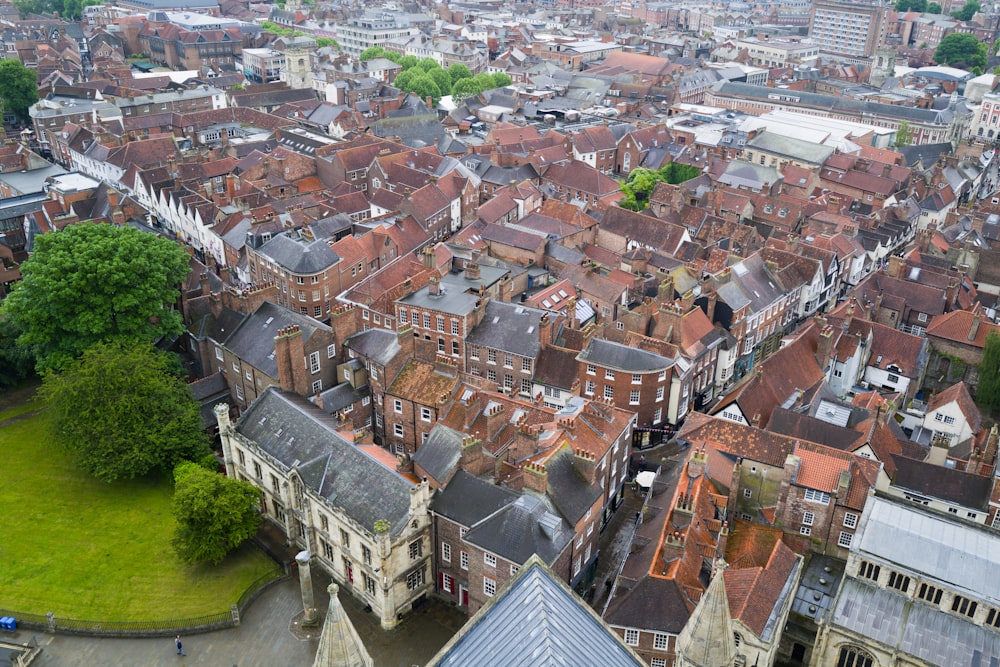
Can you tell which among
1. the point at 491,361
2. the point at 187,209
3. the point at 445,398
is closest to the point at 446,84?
the point at 187,209

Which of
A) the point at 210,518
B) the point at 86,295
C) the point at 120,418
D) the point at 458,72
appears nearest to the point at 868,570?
the point at 210,518

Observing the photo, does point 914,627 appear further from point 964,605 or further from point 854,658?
point 854,658

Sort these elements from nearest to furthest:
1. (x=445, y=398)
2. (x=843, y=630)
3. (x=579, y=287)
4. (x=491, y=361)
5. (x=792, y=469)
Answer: (x=843, y=630)
(x=792, y=469)
(x=445, y=398)
(x=491, y=361)
(x=579, y=287)

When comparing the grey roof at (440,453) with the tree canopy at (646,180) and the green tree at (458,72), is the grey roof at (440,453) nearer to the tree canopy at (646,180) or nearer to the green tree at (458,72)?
the tree canopy at (646,180)

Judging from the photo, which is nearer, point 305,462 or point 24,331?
point 305,462

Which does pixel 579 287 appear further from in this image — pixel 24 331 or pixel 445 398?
pixel 24 331

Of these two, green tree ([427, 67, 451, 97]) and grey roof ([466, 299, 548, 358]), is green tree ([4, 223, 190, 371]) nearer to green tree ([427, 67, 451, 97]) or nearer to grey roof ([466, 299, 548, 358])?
grey roof ([466, 299, 548, 358])

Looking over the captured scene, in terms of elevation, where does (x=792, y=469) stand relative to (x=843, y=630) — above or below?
above
